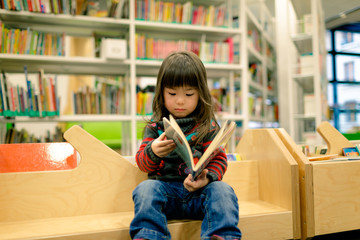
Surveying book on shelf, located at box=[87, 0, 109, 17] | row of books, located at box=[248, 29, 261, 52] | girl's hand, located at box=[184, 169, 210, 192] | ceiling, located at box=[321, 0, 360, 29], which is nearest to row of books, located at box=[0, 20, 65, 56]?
book on shelf, located at box=[87, 0, 109, 17]

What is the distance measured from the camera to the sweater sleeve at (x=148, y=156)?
37.5 inches

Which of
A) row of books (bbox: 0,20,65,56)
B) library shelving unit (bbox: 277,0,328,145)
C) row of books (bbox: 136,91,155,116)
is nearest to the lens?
row of books (bbox: 0,20,65,56)

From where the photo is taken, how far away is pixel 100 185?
3.55 feet

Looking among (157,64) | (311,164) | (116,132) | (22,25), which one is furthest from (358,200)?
(116,132)

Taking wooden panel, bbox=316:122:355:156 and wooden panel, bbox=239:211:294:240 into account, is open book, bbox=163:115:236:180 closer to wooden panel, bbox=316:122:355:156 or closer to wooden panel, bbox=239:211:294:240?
A: wooden panel, bbox=239:211:294:240

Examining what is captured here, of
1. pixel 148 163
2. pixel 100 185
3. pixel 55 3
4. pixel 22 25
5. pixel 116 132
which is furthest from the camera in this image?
pixel 116 132

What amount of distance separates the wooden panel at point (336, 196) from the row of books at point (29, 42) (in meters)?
2.15

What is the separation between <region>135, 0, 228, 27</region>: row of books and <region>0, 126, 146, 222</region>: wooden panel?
5.95 ft

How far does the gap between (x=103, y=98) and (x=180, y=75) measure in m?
1.71

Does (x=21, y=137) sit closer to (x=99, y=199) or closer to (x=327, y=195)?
(x=99, y=199)

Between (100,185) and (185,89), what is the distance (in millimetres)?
473

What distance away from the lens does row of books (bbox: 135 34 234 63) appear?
2.59 m

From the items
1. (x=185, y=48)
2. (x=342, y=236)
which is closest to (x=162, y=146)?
(x=342, y=236)

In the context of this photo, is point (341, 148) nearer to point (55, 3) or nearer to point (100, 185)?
point (100, 185)
